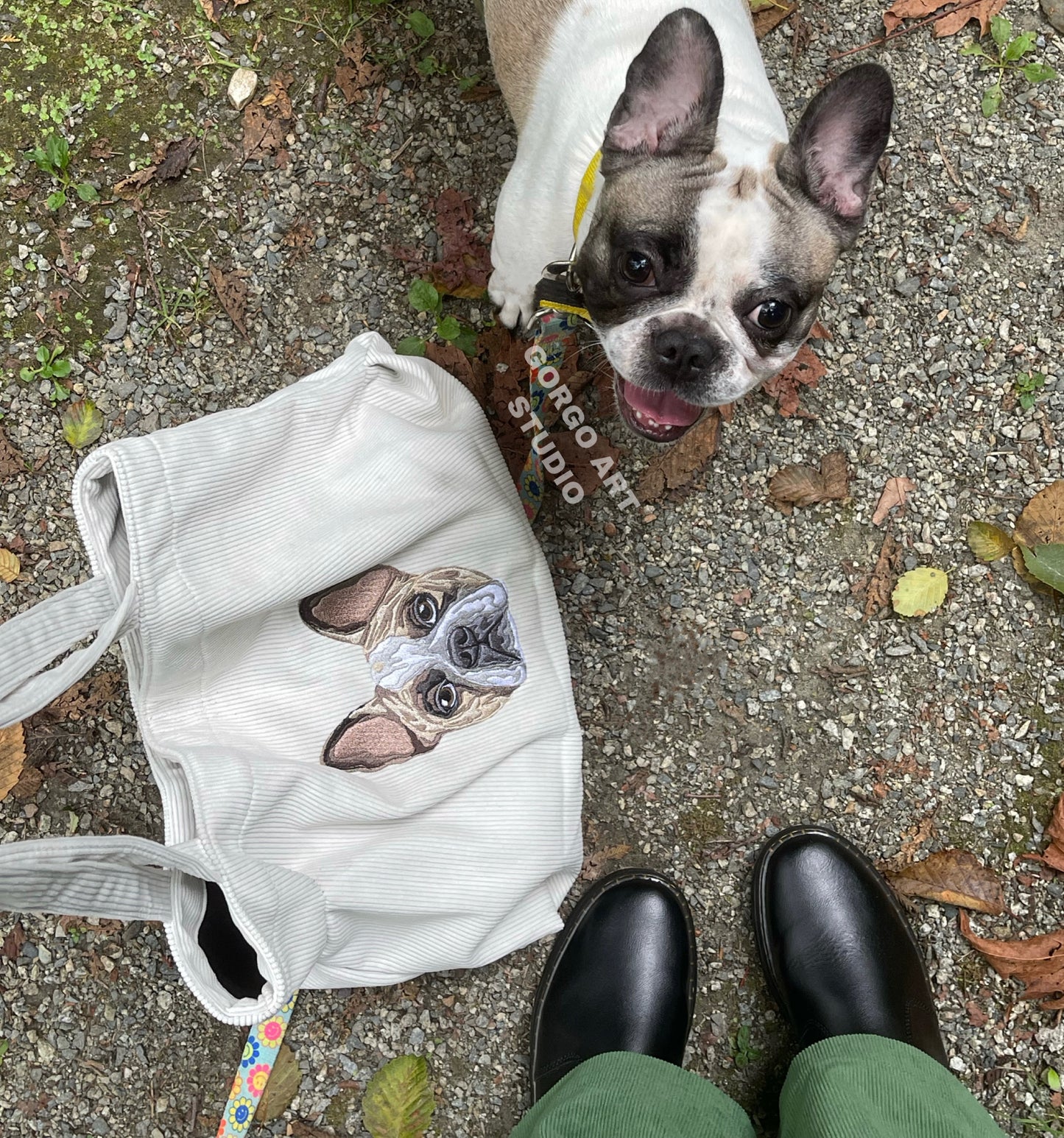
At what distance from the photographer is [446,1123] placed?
9.28ft

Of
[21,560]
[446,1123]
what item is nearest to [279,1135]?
[446,1123]

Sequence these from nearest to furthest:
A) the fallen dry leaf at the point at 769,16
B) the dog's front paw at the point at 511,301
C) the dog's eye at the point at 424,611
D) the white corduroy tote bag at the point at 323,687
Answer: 1. the white corduroy tote bag at the point at 323,687
2. the dog's eye at the point at 424,611
3. the dog's front paw at the point at 511,301
4. the fallen dry leaf at the point at 769,16

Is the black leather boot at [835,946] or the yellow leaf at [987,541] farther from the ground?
the yellow leaf at [987,541]

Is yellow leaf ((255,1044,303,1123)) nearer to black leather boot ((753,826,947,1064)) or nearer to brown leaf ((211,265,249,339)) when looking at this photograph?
black leather boot ((753,826,947,1064))

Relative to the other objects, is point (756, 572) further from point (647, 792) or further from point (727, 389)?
point (727, 389)

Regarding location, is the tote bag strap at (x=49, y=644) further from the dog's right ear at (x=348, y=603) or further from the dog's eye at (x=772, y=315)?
the dog's eye at (x=772, y=315)

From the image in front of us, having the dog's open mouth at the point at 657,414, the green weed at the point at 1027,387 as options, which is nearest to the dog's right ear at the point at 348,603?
the dog's open mouth at the point at 657,414

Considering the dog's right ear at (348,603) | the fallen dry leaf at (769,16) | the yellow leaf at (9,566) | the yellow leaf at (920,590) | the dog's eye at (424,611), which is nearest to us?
the dog's right ear at (348,603)

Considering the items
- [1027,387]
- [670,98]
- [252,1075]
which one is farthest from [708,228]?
[252,1075]

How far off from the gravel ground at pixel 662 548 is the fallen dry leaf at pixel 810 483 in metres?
0.04

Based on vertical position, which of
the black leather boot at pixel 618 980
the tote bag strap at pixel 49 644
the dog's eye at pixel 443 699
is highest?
the tote bag strap at pixel 49 644

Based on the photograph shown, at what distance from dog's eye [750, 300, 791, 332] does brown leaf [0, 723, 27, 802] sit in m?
2.51

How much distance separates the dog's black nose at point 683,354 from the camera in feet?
6.75

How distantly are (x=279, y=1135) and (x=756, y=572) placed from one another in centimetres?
240
